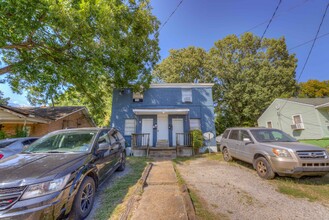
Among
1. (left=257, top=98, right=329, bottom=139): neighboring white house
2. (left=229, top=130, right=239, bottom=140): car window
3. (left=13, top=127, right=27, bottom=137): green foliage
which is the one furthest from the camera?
(left=257, top=98, right=329, bottom=139): neighboring white house

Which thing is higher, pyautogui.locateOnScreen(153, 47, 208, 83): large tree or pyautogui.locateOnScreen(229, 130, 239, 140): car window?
pyautogui.locateOnScreen(153, 47, 208, 83): large tree

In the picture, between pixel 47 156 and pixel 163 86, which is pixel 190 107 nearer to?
pixel 163 86

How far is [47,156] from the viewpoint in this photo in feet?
9.71

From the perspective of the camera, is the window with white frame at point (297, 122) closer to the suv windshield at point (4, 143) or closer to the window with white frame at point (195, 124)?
the window with white frame at point (195, 124)

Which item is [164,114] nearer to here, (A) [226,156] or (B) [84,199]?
(A) [226,156]

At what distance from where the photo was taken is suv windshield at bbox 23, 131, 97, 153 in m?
3.37

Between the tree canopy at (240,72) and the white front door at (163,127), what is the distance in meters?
9.52

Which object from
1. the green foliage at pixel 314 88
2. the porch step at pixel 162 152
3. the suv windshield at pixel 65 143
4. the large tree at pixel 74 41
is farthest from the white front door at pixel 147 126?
the green foliage at pixel 314 88

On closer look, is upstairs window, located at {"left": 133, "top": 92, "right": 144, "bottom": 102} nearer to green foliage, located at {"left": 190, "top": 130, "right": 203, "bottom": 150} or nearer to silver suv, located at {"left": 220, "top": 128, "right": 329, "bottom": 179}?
green foliage, located at {"left": 190, "top": 130, "right": 203, "bottom": 150}

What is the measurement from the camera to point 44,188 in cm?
210

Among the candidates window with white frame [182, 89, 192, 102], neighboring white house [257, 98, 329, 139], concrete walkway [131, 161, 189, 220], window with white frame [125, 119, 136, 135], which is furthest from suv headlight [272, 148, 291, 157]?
neighboring white house [257, 98, 329, 139]

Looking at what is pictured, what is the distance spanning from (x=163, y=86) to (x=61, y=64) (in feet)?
22.6

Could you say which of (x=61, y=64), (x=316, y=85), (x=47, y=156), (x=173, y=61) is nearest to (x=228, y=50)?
(x=173, y=61)

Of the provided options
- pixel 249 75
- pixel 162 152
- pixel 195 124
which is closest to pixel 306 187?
pixel 162 152
